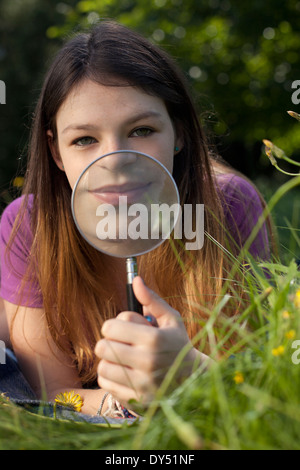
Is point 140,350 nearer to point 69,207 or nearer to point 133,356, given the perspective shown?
point 133,356

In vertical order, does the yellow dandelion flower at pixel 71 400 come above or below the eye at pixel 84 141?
below

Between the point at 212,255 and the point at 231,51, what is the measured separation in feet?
35.0

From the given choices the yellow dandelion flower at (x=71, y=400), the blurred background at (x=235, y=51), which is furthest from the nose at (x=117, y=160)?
the blurred background at (x=235, y=51)

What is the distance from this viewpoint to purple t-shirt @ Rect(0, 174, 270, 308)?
2.68 m

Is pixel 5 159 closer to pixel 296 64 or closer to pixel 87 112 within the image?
pixel 296 64

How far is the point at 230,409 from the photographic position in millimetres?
1049

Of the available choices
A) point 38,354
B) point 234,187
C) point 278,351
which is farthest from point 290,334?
point 234,187

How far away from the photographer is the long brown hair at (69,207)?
2398 millimetres

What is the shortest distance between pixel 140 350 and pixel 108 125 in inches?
45.9

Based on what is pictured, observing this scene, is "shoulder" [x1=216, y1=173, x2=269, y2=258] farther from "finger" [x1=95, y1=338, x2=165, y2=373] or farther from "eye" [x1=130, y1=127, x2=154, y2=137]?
"finger" [x1=95, y1=338, x2=165, y2=373]

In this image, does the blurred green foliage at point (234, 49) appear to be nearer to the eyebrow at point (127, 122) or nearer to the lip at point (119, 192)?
the eyebrow at point (127, 122)

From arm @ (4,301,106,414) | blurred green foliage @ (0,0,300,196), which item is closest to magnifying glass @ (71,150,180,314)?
arm @ (4,301,106,414)
